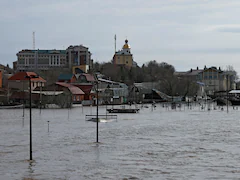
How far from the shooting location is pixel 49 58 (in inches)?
6816

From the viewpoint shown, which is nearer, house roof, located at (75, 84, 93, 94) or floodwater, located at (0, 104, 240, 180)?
floodwater, located at (0, 104, 240, 180)

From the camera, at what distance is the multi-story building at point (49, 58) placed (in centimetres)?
16800

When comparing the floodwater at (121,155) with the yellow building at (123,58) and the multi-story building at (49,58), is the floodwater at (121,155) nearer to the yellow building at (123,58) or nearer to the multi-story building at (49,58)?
the yellow building at (123,58)

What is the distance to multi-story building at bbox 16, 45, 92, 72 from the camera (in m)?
168

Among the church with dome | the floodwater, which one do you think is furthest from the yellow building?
the floodwater

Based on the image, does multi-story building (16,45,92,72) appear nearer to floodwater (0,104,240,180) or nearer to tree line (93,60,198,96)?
tree line (93,60,198,96)

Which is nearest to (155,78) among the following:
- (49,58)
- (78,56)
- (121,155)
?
(78,56)

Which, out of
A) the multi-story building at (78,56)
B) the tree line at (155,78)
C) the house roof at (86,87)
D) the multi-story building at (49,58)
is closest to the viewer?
the house roof at (86,87)

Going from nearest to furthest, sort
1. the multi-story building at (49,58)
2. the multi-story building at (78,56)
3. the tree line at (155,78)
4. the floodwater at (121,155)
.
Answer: the floodwater at (121,155) → the tree line at (155,78) → the multi-story building at (78,56) → the multi-story building at (49,58)

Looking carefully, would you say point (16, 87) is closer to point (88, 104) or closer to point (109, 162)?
point (88, 104)

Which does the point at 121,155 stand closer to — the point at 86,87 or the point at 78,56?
the point at 86,87

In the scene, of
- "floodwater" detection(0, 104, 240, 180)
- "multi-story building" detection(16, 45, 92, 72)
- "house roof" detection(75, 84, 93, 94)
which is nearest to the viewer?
"floodwater" detection(0, 104, 240, 180)

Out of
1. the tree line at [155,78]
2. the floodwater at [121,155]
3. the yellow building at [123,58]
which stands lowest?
the floodwater at [121,155]

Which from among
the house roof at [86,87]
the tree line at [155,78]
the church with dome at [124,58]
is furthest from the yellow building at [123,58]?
the house roof at [86,87]
